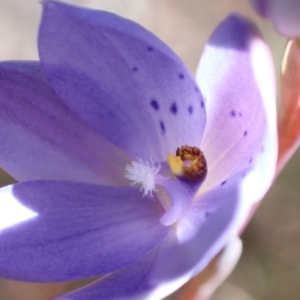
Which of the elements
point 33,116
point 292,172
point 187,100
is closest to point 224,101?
point 187,100

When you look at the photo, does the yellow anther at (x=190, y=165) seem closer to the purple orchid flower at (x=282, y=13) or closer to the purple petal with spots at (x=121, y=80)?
the purple petal with spots at (x=121, y=80)

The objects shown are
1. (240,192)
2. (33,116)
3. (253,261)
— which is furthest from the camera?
(253,261)

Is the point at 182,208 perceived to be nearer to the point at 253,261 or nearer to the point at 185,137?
the point at 185,137

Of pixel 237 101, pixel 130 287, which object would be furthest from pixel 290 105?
pixel 130 287

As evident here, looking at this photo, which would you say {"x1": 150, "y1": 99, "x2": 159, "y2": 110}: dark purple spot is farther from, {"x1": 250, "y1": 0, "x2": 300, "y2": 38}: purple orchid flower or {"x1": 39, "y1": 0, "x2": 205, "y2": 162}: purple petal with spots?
{"x1": 250, "y1": 0, "x2": 300, "y2": 38}: purple orchid flower

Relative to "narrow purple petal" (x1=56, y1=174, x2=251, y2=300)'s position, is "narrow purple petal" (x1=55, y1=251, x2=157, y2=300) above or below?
below

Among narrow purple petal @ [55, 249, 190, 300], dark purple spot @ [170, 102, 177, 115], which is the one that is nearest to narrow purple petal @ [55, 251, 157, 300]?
narrow purple petal @ [55, 249, 190, 300]

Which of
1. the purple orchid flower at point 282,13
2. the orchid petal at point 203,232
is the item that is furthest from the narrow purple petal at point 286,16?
the orchid petal at point 203,232
